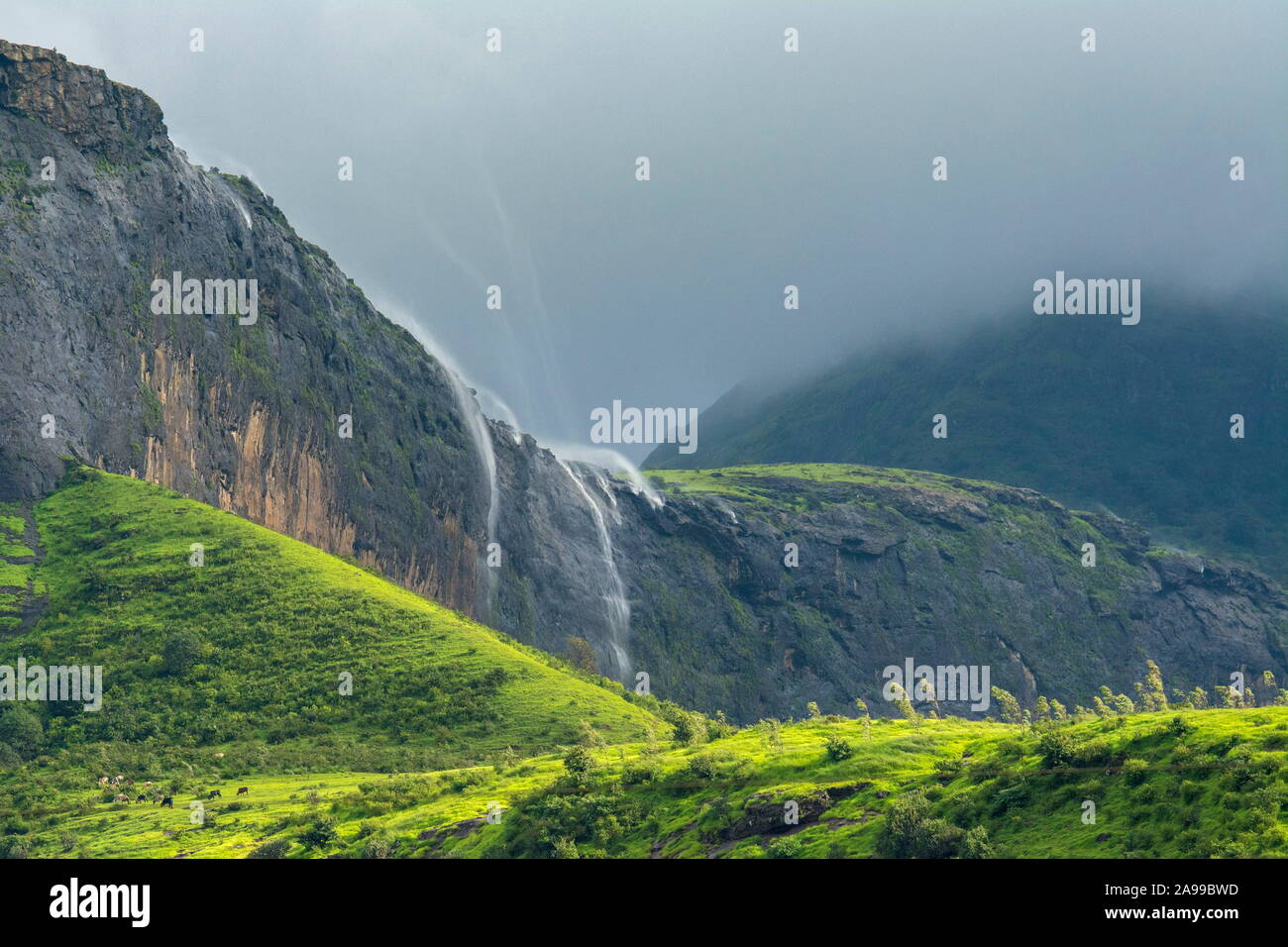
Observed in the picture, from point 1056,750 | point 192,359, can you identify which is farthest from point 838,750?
point 192,359

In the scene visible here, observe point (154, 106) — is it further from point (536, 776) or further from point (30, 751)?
point (536, 776)

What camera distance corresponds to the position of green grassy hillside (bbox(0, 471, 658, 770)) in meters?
98.2

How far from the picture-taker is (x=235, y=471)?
479 feet

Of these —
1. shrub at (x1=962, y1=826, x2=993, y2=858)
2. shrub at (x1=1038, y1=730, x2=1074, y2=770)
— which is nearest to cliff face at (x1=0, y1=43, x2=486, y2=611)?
shrub at (x1=1038, y1=730, x2=1074, y2=770)

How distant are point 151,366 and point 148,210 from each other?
2017 centimetres

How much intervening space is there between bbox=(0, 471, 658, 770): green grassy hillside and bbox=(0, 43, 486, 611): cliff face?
1043 cm

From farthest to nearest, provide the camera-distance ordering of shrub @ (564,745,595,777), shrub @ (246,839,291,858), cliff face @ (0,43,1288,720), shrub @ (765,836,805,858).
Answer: cliff face @ (0,43,1288,720) < shrub @ (564,745,595,777) < shrub @ (246,839,291,858) < shrub @ (765,836,805,858)

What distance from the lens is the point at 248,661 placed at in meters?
108

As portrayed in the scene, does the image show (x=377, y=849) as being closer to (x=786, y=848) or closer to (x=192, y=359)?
(x=786, y=848)

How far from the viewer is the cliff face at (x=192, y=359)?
426ft

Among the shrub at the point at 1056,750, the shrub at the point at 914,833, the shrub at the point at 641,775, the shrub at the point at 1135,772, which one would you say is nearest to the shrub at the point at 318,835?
the shrub at the point at 641,775

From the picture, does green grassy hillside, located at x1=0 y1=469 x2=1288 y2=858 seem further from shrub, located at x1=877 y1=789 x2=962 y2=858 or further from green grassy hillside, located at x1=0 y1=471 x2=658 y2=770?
green grassy hillside, located at x1=0 y1=471 x2=658 y2=770

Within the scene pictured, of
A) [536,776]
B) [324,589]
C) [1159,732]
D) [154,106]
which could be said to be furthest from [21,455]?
[1159,732]

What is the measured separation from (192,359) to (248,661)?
50.5 meters
